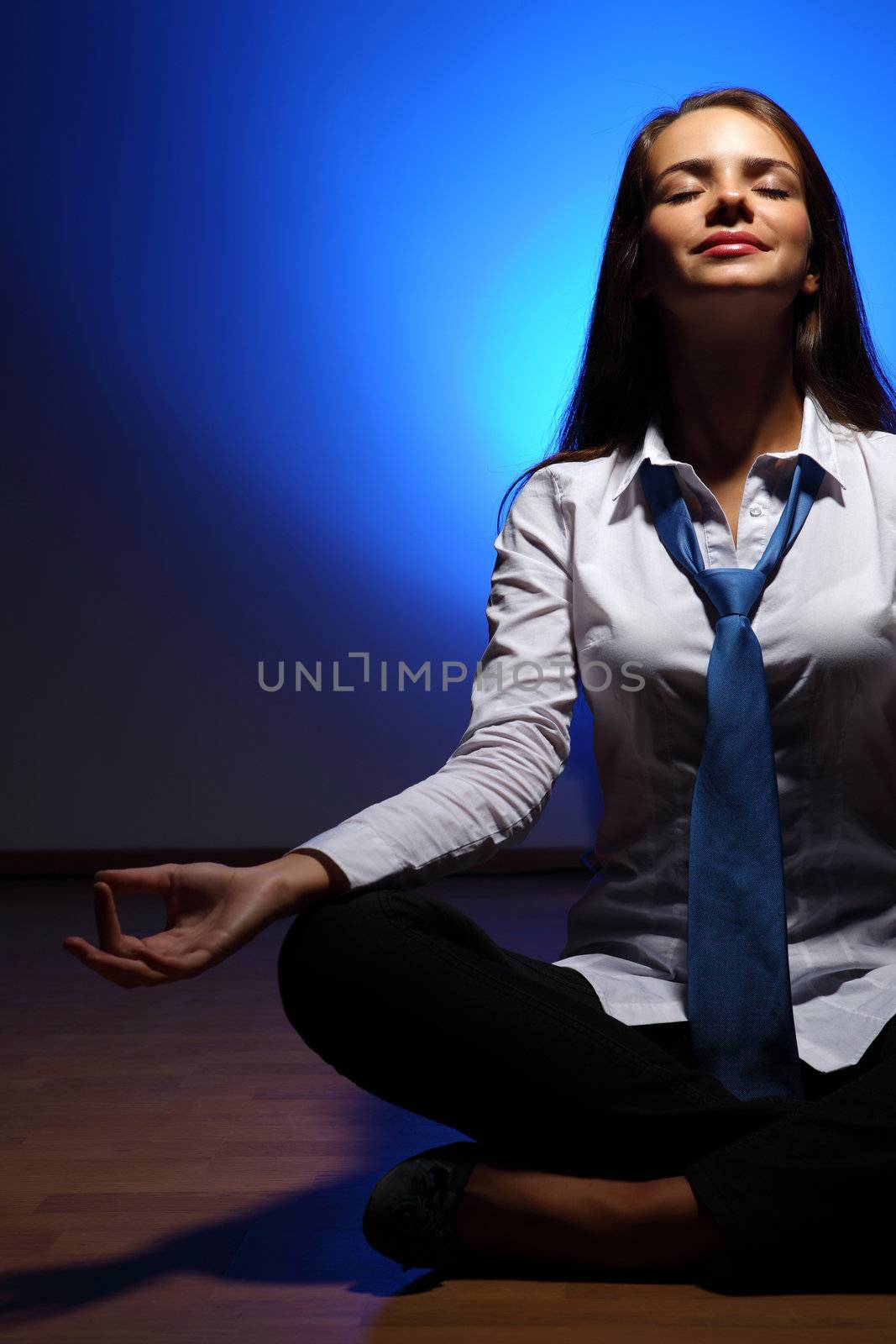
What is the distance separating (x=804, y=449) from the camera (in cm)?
115

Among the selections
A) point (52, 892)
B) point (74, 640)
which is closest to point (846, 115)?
point (74, 640)

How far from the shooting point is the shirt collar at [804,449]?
3.78ft

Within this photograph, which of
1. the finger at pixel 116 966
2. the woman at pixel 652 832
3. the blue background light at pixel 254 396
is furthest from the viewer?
the blue background light at pixel 254 396

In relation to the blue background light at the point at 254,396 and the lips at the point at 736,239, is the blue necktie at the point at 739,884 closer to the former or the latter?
the lips at the point at 736,239

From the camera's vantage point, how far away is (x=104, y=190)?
3.51 m

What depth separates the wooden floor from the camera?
89 centimetres

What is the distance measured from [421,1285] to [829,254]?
0.97 meters

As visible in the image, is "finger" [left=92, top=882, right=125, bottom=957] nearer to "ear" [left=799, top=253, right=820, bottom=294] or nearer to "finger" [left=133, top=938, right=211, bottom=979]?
"finger" [left=133, top=938, right=211, bottom=979]

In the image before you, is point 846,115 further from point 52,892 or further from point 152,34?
point 52,892

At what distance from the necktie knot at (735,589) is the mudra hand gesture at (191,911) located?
40cm

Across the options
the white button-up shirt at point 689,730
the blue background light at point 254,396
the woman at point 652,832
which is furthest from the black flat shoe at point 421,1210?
the blue background light at point 254,396

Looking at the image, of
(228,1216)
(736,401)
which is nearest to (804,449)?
(736,401)

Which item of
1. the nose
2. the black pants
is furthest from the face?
the black pants

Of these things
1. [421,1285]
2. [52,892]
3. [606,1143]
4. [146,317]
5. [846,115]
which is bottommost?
[52,892]
